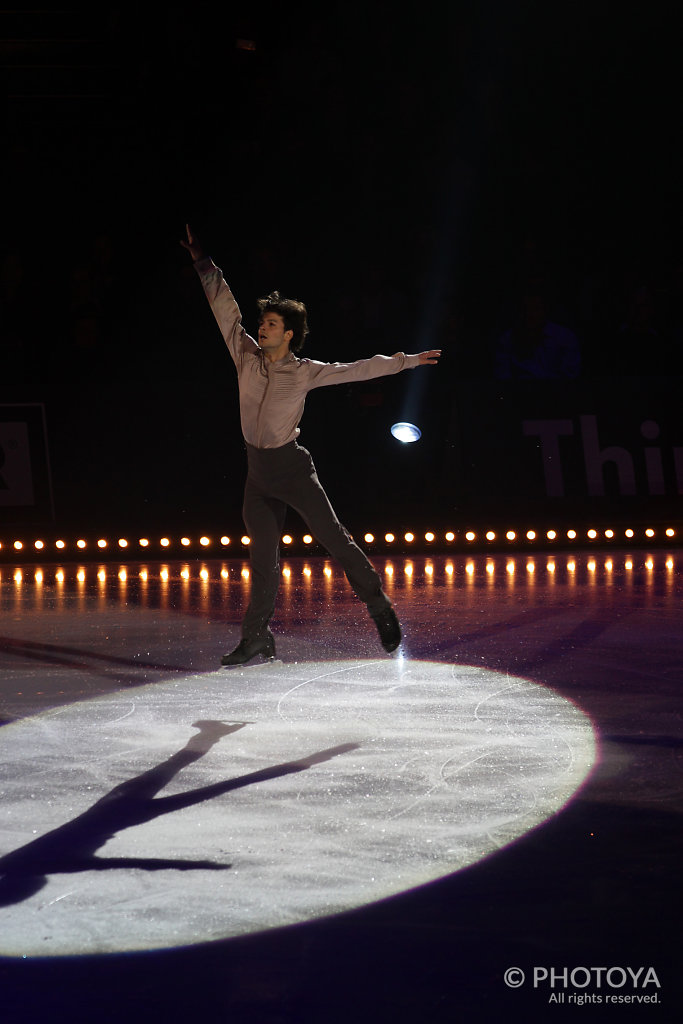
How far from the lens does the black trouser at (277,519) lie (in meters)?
5.80

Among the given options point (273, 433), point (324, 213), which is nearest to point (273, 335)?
point (273, 433)

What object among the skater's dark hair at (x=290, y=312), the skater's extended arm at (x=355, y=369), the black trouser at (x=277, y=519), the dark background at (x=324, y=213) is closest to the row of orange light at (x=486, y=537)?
the dark background at (x=324, y=213)

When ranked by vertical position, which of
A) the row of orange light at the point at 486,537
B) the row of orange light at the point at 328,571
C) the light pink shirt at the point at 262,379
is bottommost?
the row of orange light at the point at 328,571

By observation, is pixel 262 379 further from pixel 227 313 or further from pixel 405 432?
pixel 405 432

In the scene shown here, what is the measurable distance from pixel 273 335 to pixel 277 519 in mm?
925

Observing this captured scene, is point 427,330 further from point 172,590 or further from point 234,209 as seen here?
point 172,590

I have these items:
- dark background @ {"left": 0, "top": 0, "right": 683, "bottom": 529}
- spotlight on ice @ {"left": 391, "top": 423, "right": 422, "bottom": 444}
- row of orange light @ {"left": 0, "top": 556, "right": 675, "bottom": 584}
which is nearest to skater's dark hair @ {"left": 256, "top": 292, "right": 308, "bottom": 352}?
row of orange light @ {"left": 0, "top": 556, "right": 675, "bottom": 584}

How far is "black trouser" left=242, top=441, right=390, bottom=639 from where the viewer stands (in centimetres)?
580

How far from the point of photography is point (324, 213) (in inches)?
546

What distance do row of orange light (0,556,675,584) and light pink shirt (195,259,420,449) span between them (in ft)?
12.7

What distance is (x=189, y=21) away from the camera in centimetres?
1466

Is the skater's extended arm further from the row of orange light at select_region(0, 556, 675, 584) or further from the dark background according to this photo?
the dark background

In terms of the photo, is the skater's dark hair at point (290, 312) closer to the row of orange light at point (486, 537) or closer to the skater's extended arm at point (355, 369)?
the skater's extended arm at point (355, 369)

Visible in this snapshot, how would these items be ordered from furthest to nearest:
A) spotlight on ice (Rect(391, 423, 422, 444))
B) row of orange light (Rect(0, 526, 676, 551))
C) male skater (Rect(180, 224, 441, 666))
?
spotlight on ice (Rect(391, 423, 422, 444))
row of orange light (Rect(0, 526, 676, 551))
male skater (Rect(180, 224, 441, 666))
